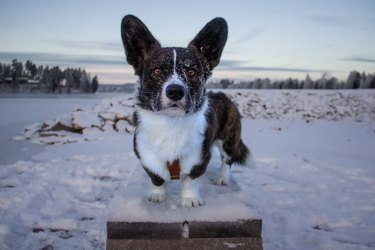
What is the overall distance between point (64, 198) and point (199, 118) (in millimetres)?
2576

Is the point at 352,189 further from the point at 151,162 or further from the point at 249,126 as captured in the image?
the point at 249,126

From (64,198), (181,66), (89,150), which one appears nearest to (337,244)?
(181,66)

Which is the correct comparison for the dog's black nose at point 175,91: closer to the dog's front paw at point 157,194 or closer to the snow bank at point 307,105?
the dog's front paw at point 157,194

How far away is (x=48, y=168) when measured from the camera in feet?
19.6

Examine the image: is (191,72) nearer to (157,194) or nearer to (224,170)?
(157,194)

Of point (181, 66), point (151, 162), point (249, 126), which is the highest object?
point (181, 66)

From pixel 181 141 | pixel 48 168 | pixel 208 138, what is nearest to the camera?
pixel 181 141

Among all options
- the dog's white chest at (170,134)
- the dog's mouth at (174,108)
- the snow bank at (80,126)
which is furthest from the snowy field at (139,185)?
the dog's mouth at (174,108)

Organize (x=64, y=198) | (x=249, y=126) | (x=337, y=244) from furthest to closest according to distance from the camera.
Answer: (x=249, y=126)
(x=64, y=198)
(x=337, y=244)

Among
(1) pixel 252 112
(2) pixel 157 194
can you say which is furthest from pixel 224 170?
(1) pixel 252 112

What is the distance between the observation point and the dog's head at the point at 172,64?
251cm

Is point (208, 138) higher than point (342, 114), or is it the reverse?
point (208, 138)

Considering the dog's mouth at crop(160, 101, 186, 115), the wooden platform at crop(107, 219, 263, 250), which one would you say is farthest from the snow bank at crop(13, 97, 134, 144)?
the dog's mouth at crop(160, 101, 186, 115)

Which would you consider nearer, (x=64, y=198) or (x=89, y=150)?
(x=64, y=198)
